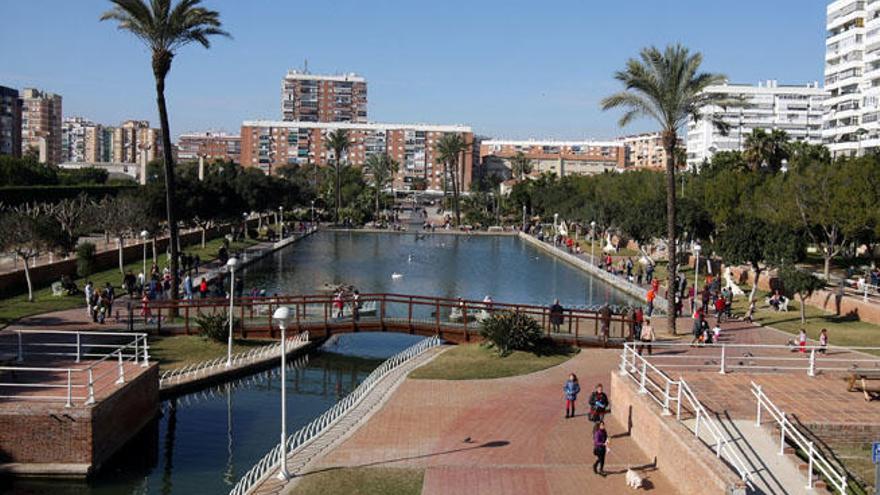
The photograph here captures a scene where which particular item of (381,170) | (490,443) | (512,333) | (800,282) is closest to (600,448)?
(490,443)

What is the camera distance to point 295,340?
95.0 feet

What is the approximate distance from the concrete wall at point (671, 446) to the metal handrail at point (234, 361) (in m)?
11.3

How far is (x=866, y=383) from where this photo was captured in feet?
59.2

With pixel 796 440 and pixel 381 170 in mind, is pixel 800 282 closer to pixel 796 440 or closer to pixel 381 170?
pixel 796 440

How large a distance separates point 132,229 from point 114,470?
33.1 meters

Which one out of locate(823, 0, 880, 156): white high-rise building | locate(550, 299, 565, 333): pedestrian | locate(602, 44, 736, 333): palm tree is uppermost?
locate(823, 0, 880, 156): white high-rise building

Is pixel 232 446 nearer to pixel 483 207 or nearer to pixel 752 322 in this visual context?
pixel 752 322

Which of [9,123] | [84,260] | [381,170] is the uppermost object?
[9,123]

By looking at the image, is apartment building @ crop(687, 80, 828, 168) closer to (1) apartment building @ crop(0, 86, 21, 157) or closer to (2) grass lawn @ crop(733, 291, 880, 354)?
(2) grass lawn @ crop(733, 291, 880, 354)

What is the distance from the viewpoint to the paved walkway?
15305 millimetres

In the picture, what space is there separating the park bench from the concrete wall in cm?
456

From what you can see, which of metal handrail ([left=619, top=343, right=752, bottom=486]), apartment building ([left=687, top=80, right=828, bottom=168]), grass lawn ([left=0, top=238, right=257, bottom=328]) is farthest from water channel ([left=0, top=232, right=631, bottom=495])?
apartment building ([left=687, top=80, right=828, bottom=168])

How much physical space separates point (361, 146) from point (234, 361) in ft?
546

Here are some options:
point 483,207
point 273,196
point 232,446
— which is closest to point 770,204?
point 232,446
